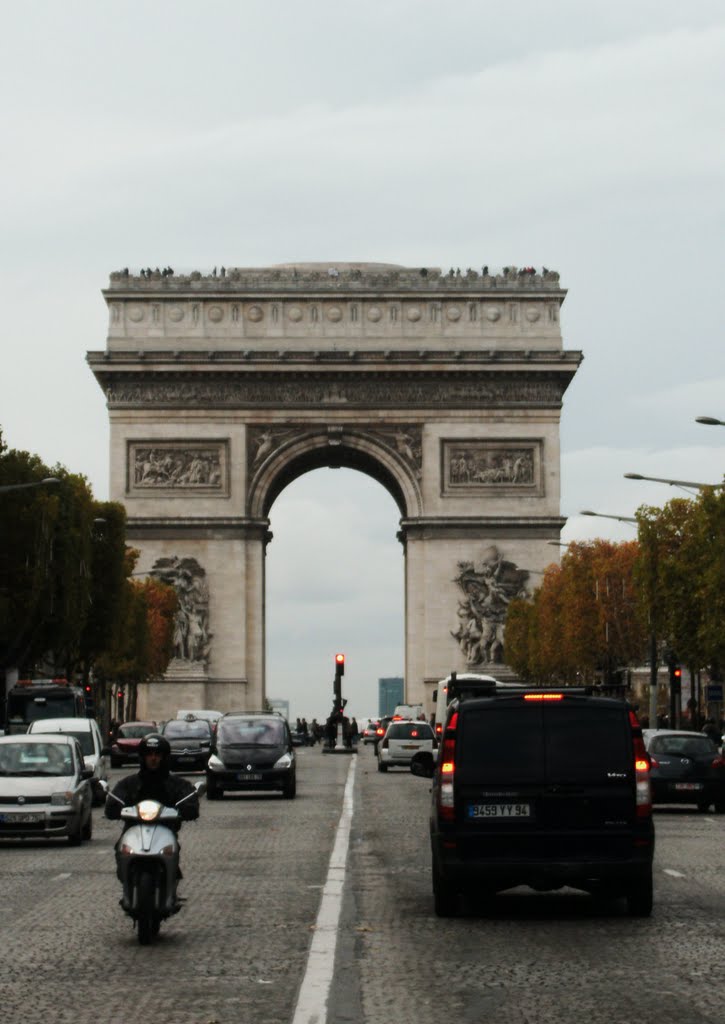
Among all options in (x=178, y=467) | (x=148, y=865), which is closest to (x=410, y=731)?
(x=178, y=467)

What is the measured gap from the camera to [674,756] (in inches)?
1628

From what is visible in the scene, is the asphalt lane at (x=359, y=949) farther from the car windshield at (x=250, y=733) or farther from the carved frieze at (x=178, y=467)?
the carved frieze at (x=178, y=467)

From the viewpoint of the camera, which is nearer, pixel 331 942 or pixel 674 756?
pixel 331 942

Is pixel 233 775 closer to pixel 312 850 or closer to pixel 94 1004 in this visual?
pixel 312 850

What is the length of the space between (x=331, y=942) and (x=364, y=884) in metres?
5.84

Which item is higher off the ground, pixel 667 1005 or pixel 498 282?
pixel 498 282

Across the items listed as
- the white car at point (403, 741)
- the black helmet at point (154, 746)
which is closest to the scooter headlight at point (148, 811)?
the black helmet at point (154, 746)

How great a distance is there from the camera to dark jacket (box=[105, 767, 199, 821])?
17.2 m

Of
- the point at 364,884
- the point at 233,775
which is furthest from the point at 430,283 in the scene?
the point at 364,884

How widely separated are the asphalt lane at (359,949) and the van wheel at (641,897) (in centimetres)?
15

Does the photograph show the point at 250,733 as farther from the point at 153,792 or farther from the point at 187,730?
the point at 153,792

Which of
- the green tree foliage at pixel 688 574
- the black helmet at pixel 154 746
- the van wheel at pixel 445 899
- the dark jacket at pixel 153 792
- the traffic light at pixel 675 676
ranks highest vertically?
the green tree foliage at pixel 688 574

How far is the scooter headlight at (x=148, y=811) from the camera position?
55.3ft

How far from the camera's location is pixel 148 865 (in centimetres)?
1650
